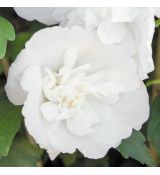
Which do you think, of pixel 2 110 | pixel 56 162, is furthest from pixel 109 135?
pixel 56 162

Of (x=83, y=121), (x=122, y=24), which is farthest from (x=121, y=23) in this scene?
(x=83, y=121)

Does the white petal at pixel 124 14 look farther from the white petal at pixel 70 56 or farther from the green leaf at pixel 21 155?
the green leaf at pixel 21 155

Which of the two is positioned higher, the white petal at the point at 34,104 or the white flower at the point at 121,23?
the white flower at the point at 121,23

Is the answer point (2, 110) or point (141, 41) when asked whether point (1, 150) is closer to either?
point (2, 110)

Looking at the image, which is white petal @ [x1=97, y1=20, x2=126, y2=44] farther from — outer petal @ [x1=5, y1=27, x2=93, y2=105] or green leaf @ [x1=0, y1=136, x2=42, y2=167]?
green leaf @ [x1=0, y1=136, x2=42, y2=167]

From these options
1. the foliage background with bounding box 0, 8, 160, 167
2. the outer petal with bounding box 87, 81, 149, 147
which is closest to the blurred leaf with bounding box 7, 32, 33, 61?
the foliage background with bounding box 0, 8, 160, 167

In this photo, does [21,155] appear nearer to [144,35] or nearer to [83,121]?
[83,121]

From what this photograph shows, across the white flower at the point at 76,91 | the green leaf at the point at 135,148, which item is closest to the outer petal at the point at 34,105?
the white flower at the point at 76,91
